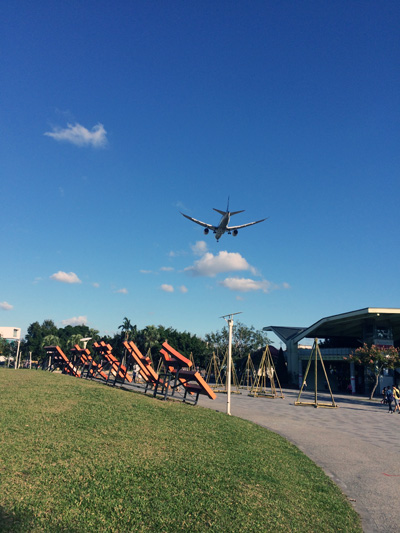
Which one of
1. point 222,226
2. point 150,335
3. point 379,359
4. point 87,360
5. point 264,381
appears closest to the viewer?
point 87,360

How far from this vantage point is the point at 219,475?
24.5ft

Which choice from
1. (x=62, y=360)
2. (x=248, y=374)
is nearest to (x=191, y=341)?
(x=248, y=374)

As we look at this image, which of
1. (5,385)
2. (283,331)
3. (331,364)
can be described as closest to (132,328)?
(283,331)

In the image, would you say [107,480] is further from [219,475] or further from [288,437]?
[288,437]

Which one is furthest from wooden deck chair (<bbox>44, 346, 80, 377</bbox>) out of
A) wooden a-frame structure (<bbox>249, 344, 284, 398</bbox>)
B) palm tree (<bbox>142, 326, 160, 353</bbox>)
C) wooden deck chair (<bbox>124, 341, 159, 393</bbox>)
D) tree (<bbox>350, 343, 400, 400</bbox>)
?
palm tree (<bbox>142, 326, 160, 353</bbox>)

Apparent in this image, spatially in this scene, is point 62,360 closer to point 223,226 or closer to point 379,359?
point 223,226

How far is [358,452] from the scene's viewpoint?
1175 centimetres

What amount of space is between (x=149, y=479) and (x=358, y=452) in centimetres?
794

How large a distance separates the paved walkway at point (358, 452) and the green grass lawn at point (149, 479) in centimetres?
50

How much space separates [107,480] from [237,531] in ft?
8.01

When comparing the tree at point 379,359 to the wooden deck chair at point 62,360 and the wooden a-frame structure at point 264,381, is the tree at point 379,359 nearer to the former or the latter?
the wooden a-frame structure at point 264,381

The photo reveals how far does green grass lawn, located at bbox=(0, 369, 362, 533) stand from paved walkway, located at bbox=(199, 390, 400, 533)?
499mm

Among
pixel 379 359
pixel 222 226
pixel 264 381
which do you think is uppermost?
pixel 222 226

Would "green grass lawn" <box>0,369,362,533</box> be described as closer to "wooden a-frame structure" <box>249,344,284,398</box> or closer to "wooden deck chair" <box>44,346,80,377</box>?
"wooden deck chair" <box>44,346,80,377</box>
